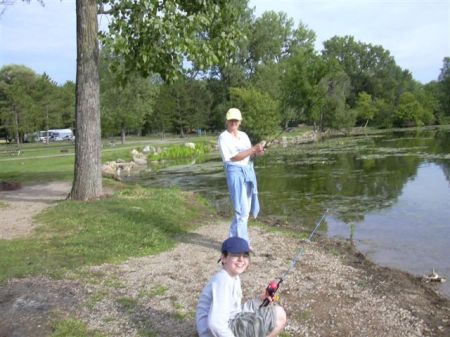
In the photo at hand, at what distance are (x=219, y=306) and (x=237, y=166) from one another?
3.75 metres

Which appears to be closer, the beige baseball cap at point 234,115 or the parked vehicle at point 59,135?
the beige baseball cap at point 234,115

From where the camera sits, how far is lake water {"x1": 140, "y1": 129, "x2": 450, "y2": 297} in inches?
364

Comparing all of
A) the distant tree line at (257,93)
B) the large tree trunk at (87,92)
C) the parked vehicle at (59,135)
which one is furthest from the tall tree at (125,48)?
the parked vehicle at (59,135)

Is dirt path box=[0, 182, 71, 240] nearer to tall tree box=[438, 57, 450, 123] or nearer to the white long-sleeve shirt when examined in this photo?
the white long-sleeve shirt

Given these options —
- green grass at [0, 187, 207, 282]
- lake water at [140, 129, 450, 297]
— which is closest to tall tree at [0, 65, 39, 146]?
lake water at [140, 129, 450, 297]

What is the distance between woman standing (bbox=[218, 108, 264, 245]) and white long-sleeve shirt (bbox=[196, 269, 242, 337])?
11.0 ft

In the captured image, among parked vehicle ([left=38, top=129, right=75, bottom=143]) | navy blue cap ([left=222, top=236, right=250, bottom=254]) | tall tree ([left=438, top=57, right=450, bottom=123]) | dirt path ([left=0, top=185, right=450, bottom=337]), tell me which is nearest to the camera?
navy blue cap ([left=222, top=236, right=250, bottom=254])

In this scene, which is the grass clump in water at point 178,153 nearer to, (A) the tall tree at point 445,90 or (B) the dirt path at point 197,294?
(B) the dirt path at point 197,294

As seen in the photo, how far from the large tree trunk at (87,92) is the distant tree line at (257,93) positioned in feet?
17.2

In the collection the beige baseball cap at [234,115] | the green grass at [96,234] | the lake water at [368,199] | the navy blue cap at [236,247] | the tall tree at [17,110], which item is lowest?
the lake water at [368,199]

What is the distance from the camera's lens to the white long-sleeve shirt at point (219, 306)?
12.0ft

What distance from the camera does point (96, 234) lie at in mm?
8695

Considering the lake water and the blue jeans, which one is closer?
the blue jeans

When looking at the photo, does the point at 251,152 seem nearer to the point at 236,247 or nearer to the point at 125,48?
the point at 236,247
